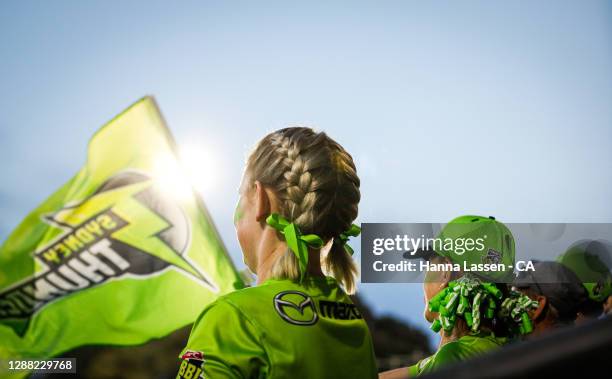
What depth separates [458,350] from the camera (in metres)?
2.77

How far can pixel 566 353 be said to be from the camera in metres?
0.36

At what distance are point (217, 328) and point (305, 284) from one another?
280 millimetres

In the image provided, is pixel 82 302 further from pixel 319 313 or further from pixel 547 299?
pixel 319 313

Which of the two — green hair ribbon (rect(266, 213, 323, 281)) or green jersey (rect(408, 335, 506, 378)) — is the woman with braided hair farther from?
green jersey (rect(408, 335, 506, 378))

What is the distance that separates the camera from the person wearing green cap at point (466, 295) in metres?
2.87

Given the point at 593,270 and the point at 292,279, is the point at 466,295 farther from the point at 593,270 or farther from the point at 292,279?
the point at 593,270

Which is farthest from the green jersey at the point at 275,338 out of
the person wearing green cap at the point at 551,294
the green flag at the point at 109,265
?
the green flag at the point at 109,265

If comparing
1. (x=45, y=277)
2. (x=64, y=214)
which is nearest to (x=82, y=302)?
(x=45, y=277)

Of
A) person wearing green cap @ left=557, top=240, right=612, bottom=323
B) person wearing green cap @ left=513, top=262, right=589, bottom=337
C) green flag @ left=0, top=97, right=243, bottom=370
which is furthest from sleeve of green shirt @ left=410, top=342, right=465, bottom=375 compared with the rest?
green flag @ left=0, top=97, right=243, bottom=370

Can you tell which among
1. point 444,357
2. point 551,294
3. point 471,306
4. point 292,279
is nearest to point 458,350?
point 444,357

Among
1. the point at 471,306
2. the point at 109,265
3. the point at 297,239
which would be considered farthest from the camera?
the point at 109,265

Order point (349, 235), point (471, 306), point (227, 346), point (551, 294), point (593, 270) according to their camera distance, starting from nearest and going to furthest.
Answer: point (227, 346) → point (349, 235) → point (471, 306) → point (551, 294) → point (593, 270)

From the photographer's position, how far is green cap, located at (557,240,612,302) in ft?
15.0

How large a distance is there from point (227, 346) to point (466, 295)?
1693mm
